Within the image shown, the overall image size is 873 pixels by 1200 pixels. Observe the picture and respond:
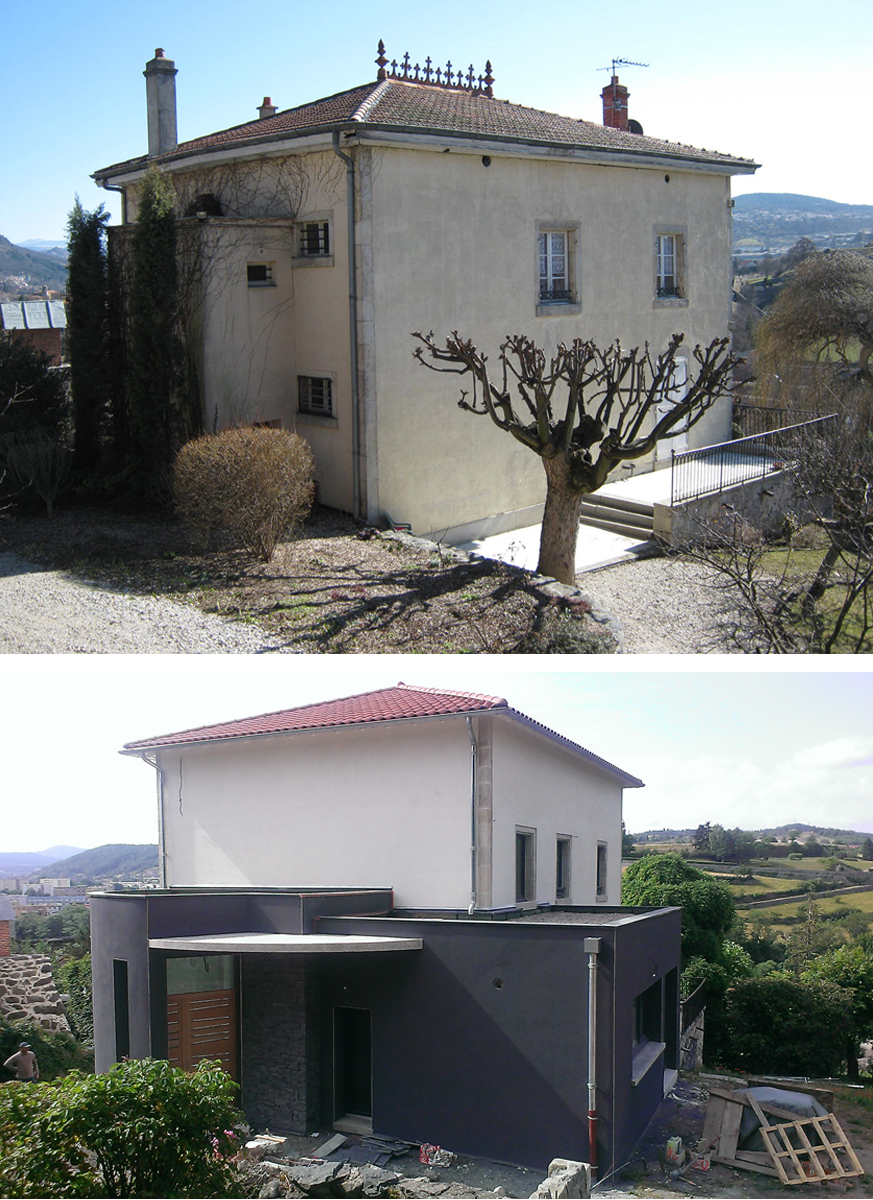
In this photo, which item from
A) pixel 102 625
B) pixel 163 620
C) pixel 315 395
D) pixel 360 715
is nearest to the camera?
pixel 102 625

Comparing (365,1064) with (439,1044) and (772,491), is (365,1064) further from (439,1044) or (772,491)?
(772,491)

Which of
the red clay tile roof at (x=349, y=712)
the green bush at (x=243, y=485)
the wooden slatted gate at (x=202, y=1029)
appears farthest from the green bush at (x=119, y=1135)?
the green bush at (x=243, y=485)

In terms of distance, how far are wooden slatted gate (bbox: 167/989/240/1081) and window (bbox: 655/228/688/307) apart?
1758 cm

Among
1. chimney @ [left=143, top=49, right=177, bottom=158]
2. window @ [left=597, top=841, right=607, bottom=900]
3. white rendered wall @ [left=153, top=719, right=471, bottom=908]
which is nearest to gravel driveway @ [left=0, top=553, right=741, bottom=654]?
white rendered wall @ [left=153, top=719, right=471, bottom=908]

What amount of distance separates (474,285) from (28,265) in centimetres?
6428

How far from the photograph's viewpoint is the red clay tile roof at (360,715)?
11.4 metres

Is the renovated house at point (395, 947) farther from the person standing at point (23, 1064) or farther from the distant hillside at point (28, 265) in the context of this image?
the distant hillside at point (28, 265)

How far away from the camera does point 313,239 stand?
56.1 ft

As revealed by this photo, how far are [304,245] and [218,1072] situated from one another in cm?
1422

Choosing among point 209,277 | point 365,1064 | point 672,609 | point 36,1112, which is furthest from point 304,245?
point 36,1112

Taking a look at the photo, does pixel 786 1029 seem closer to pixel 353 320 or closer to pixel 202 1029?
pixel 202 1029

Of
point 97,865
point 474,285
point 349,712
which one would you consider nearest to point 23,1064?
point 349,712

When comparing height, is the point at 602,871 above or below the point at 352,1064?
below

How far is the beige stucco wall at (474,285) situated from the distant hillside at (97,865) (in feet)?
44.4
